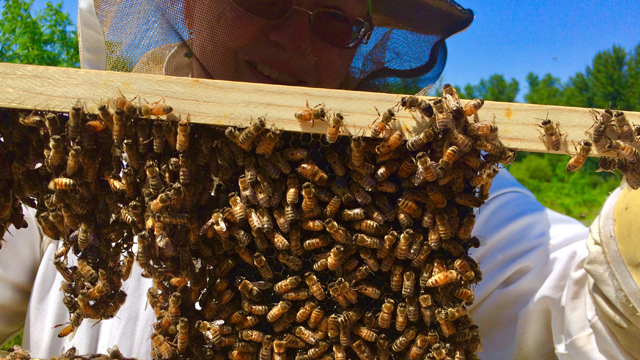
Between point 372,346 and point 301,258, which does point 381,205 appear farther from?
point 372,346

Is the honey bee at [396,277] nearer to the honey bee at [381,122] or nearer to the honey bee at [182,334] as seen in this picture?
the honey bee at [381,122]

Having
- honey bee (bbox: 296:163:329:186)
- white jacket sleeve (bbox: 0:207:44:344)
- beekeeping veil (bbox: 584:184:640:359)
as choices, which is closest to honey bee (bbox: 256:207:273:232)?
honey bee (bbox: 296:163:329:186)

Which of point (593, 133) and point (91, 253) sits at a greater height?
point (593, 133)

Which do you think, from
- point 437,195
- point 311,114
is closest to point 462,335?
point 437,195

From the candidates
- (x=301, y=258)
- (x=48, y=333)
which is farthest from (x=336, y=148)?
(x=48, y=333)

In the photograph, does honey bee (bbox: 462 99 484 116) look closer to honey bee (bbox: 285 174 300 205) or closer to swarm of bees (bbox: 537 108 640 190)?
swarm of bees (bbox: 537 108 640 190)

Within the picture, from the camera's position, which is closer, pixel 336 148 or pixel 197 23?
pixel 336 148

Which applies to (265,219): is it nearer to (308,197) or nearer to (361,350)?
(308,197)

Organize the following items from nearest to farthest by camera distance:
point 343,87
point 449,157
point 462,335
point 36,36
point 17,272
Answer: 1. point 449,157
2. point 462,335
3. point 17,272
4. point 343,87
5. point 36,36
